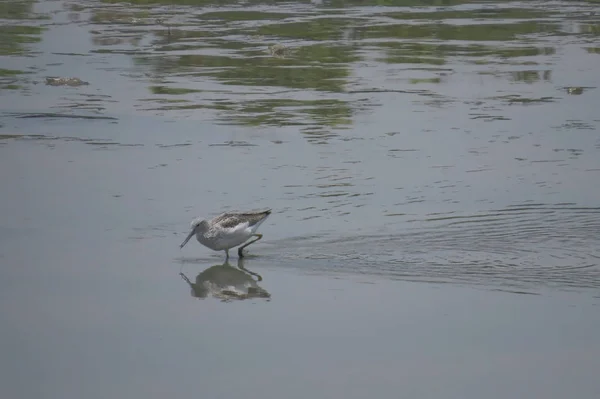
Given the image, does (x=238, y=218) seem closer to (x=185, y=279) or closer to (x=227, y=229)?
(x=227, y=229)

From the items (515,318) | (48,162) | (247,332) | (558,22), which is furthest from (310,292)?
(558,22)

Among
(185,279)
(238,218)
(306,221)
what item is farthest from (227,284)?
(306,221)

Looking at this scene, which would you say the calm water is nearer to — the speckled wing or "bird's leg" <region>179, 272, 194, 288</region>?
"bird's leg" <region>179, 272, 194, 288</region>

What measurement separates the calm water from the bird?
0.80ft

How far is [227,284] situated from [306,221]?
5.82ft

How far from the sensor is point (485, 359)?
28.3ft

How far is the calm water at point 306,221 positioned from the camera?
28.3ft

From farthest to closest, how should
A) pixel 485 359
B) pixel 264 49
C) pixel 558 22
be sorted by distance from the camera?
pixel 558 22
pixel 264 49
pixel 485 359

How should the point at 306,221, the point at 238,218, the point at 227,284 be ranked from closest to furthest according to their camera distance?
the point at 227,284 → the point at 238,218 → the point at 306,221

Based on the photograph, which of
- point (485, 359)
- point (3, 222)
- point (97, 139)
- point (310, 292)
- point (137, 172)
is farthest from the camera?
point (97, 139)

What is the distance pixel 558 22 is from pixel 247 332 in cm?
2148

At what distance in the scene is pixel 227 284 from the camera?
10766mm

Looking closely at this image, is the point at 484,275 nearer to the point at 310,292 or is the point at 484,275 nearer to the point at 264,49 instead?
the point at 310,292

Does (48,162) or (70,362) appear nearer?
(70,362)
